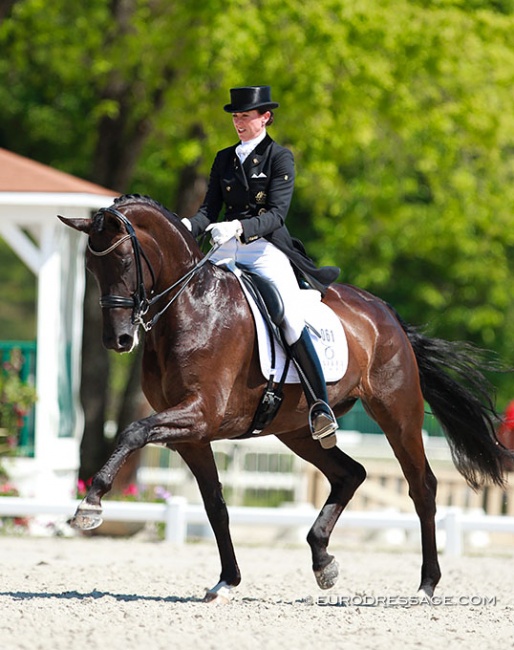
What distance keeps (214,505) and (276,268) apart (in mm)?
1491

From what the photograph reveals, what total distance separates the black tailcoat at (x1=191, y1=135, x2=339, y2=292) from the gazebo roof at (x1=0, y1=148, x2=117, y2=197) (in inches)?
254

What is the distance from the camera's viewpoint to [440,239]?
2166 centimetres

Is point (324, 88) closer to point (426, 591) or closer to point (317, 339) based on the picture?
point (317, 339)

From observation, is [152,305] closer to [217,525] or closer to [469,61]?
[217,525]

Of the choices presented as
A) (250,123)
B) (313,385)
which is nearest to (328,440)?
(313,385)

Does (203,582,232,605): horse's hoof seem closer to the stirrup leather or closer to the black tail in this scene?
the stirrup leather

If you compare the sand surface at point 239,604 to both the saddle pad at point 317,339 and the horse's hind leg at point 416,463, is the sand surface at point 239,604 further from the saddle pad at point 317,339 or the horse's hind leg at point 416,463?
the saddle pad at point 317,339

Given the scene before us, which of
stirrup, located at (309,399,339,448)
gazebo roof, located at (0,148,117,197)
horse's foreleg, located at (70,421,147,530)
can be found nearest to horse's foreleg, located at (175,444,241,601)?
stirrup, located at (309,399,339,448)

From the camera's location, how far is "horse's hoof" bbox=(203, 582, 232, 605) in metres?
7.78

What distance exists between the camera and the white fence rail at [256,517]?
41.4 ft

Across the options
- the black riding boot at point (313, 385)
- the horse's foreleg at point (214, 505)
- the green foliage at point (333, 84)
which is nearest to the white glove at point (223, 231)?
the black riding boot at point (313, 385)

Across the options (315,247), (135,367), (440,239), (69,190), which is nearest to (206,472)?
(69,190)

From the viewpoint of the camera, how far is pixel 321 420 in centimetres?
776

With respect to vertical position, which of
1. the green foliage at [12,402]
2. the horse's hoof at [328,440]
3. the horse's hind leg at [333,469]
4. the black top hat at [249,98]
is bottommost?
the green foliage at [12,402]
